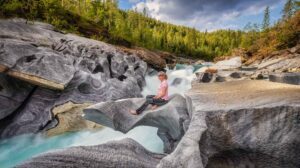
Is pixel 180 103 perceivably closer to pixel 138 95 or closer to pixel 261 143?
pixel 261 143

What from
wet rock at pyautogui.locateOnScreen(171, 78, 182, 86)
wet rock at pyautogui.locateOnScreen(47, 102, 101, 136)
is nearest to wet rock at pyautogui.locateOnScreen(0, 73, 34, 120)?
wet rock at pyautogui.locateOnScreen(47, 102, 101, 136)

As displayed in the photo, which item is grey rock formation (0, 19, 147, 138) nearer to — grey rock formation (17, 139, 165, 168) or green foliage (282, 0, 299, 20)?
grey rock formation (17, 139, 165, 168)

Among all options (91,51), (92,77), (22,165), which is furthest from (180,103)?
(91,51)

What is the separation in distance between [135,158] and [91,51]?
1599 cm

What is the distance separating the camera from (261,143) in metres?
3.73

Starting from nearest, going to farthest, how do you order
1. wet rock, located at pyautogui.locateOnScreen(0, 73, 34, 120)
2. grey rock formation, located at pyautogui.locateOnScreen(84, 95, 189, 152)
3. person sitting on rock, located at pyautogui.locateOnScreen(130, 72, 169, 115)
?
grey rock formation, located at pyautogui.locateOnScreen(84, 95, 189, 152), person sitting on rock, located at pyautogui.locateOnScreen(130, 72, 169, 115), wet rock, located at pyautogui.locateOnScreen(0, 73, 34, 120)

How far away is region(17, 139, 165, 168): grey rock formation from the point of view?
3438 millimetres

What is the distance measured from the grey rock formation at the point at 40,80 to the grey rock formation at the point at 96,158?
9.55 metres

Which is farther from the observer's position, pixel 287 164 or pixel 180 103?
pixel 180 103

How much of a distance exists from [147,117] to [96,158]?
152 inches

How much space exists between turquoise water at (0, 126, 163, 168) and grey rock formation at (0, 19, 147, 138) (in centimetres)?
68

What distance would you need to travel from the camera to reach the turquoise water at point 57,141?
10.2 metres

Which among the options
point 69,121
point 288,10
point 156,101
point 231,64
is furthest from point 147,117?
point 288,10

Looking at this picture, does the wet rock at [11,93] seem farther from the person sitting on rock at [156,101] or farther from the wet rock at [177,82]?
the wet rock at [177,82]
